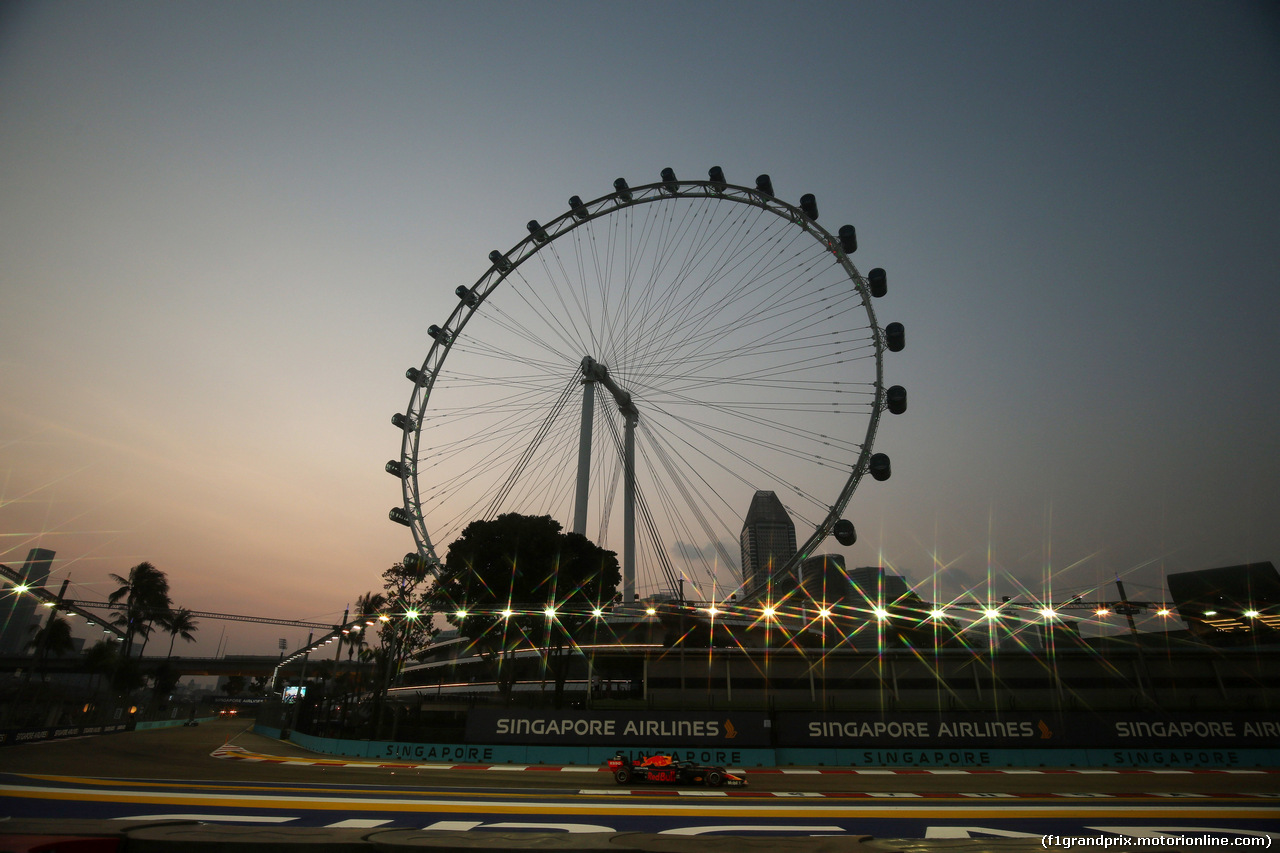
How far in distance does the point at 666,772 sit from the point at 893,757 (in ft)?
41.0

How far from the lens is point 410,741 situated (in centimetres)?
3078

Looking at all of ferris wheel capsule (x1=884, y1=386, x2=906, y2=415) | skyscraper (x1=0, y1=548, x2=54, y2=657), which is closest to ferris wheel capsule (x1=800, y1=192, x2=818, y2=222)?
ferris wheel capsule (x1=884, y1=386, x2=906, y2=415)

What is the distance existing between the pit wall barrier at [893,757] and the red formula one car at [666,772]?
19.5 feet

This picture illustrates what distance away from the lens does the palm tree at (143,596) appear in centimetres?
7333

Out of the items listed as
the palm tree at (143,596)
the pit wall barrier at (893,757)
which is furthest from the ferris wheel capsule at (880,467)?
the palm tree at (143,596)

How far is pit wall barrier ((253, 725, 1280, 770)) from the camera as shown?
27.5 m

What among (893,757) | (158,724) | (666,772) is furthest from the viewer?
(158,724)

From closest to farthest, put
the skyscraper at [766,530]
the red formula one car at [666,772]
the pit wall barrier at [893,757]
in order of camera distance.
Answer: the red formula one car at [666,772]
the pit wall barrier at [893,757]
the skyscraper at [766,530]

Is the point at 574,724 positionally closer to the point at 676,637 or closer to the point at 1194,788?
the point at 1194,788

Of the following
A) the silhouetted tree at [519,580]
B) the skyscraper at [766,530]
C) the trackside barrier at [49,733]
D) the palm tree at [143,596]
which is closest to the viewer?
the trackside barrier at [49,733]

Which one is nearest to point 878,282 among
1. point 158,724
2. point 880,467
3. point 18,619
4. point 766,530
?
point 880,467

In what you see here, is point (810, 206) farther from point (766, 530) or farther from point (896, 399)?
point (766, 530)

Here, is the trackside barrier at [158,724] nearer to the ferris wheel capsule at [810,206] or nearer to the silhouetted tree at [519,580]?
the silhouetted tree at [519,580]

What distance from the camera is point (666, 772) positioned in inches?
856
